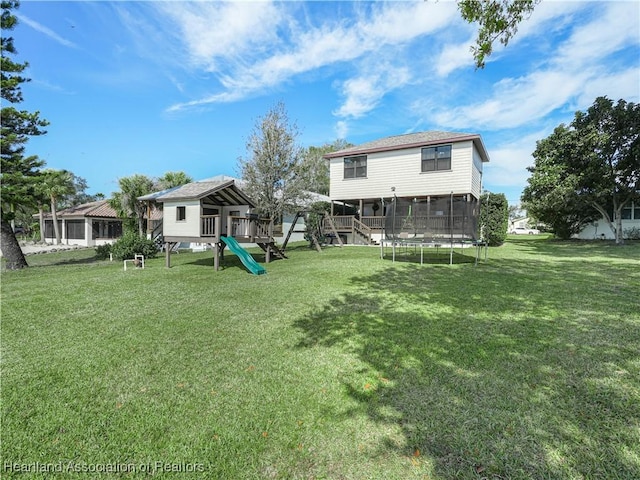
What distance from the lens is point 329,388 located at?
3.42 m

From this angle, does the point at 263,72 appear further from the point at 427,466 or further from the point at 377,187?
the point at 427,466

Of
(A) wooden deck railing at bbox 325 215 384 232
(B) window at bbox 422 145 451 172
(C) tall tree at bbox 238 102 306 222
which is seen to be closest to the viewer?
(C) tall tree at bbox 238 102 306 222

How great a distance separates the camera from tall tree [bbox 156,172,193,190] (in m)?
24.8

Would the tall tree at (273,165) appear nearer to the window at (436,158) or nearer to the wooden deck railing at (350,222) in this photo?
the wooden deck railing at (350,222)

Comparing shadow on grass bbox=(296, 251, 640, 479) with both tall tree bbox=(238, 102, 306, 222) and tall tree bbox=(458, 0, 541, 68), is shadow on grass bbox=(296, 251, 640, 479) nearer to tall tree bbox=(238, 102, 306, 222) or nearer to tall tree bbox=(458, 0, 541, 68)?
tall tree bbox=(458, 0, 541, 68)

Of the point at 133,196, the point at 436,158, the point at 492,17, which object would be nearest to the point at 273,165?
the point at 436,158

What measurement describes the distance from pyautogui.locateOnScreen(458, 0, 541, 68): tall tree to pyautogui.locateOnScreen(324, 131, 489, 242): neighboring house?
12.3 m

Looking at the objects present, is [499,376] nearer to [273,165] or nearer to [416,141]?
[273,165]

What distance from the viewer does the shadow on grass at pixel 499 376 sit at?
2402 millimetres

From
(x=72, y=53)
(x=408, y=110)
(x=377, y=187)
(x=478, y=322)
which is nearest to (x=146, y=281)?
(x=72, y=53)

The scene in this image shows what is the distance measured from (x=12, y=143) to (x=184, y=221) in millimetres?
10406

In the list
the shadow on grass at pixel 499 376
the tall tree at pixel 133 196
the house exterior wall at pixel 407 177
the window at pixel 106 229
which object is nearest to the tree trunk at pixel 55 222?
the window at pixel 106 229

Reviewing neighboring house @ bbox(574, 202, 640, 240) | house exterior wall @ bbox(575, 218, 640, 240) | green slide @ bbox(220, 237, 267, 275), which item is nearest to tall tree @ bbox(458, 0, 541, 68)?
green slide @ bbox(220, 237, 267, 275)

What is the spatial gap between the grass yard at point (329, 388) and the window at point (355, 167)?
54.2 ft
